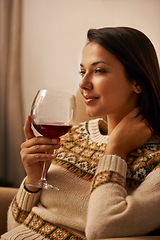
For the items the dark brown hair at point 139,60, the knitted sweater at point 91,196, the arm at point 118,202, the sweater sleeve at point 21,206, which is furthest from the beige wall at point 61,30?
the sweater sleeve at point 21,206

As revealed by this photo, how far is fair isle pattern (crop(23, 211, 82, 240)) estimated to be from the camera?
1.16 m

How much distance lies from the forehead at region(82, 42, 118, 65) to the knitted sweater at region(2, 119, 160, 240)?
338mm

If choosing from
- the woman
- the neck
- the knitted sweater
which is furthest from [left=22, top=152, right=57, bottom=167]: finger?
the neck

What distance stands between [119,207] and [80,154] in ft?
1.27

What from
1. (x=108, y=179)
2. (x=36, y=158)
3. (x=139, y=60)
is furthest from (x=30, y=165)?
(x=139, y=60)

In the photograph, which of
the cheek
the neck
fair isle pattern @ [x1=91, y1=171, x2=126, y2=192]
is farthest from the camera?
the neck

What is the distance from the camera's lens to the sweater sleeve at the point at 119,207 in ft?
3.14

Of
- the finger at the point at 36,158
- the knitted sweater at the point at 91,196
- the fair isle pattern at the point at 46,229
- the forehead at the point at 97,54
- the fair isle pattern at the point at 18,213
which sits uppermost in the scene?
the forehead at the point at 97,54

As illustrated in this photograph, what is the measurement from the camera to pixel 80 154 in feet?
4.35

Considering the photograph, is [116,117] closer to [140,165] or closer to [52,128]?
[140,165]

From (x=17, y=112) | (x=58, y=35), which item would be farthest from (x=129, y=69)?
(x=17, y=112)

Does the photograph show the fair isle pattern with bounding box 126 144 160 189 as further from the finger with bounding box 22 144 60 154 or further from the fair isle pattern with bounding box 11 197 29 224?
the fair isle pattern with bounding box 11 197 29 224

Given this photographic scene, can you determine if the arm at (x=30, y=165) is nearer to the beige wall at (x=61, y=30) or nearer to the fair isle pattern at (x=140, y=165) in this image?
the fair isle pattern at (x=140, y=165)

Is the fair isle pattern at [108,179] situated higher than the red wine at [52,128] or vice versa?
the red wine at [52,128]
